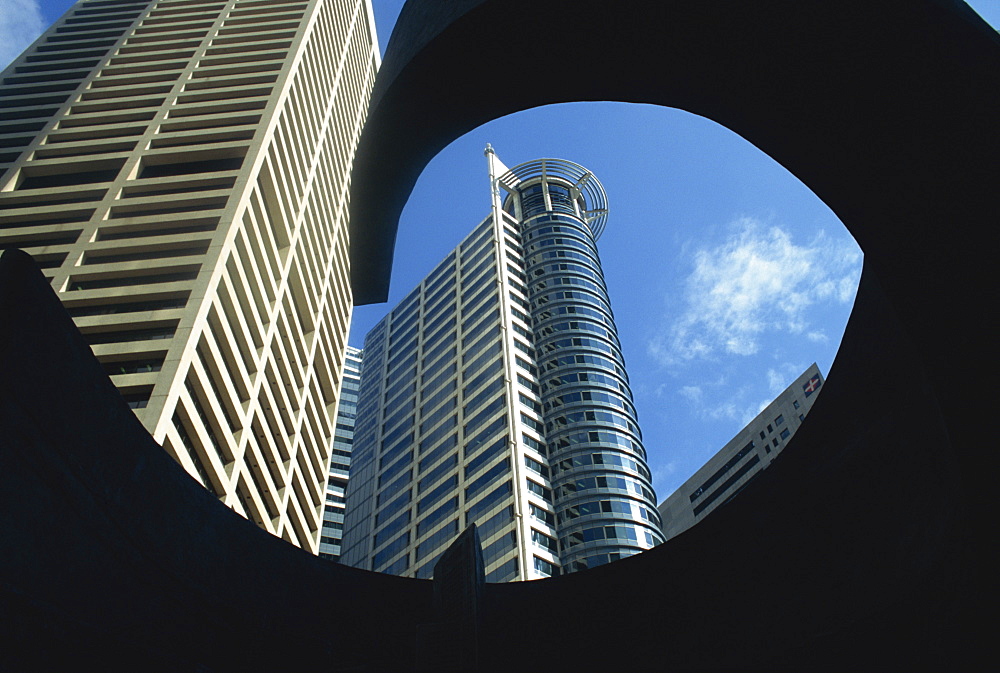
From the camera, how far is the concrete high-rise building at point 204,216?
27844 millimetres

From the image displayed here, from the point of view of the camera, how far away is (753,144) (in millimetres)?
6762

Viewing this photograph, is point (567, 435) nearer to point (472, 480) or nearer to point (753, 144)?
point (472, 480)

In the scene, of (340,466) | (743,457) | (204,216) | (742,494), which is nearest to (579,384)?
(743,457)

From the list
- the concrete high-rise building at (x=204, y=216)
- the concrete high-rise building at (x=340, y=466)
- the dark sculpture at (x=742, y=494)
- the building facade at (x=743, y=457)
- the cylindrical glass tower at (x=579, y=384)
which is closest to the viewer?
the dark sculpture at (x=742, y=494)

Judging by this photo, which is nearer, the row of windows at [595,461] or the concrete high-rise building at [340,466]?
the row of windows at [595,461]

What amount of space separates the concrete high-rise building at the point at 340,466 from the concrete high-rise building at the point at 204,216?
102 feet

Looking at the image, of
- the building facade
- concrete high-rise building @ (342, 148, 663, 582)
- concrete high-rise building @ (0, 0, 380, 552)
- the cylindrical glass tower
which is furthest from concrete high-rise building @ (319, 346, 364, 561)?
the building facade

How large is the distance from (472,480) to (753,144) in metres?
58.2

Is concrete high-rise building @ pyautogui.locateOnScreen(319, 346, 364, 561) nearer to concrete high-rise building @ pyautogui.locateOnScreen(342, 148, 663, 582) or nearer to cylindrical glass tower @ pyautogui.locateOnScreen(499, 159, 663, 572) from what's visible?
concrete high-rise building @ pyautogui.locateOnScreen(342, 148, 663, 582)

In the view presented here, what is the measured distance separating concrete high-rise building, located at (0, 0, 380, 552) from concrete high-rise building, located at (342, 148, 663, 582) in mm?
20147

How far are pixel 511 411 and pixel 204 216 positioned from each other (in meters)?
37.8

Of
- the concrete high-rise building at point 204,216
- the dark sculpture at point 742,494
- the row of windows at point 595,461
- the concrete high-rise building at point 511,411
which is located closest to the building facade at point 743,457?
the row of windows at point 595,461

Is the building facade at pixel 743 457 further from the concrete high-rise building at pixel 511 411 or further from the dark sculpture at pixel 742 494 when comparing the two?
the dark sculpture at pixel 742 494

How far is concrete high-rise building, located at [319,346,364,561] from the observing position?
86250 mm
